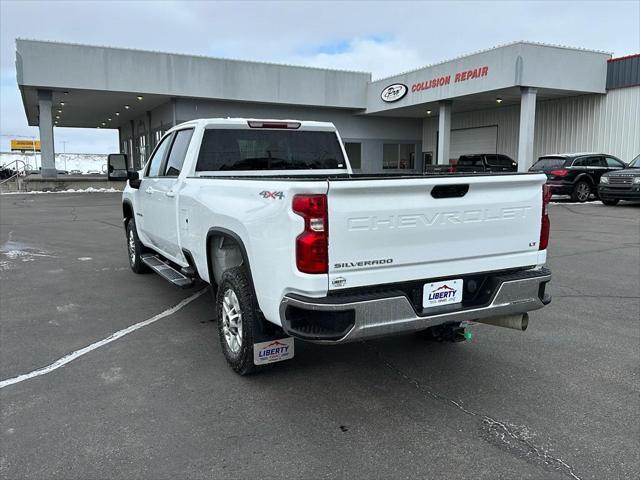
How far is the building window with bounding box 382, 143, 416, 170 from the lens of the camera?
115 ft

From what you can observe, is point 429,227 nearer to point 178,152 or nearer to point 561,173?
point 178,152

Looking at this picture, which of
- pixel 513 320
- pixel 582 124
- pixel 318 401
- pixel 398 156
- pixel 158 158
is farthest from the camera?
pixel 398 156

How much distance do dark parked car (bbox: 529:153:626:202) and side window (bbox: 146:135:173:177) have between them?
51.8 feet

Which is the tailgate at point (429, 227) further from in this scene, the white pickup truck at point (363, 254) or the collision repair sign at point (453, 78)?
the collision repair sign at point (453, 78)

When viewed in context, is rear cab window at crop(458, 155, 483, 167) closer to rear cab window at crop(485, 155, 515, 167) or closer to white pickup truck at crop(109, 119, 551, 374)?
rear cab window at crop(485, 155, 515, 167)

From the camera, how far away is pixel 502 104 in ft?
93.6

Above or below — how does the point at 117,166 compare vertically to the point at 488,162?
below

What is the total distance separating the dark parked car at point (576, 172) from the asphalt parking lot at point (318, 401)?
45.8ft

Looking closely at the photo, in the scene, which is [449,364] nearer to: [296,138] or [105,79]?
[296,138]

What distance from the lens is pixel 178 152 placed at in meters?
5.84

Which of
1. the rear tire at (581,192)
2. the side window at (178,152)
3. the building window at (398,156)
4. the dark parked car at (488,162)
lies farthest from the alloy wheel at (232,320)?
the building window at (398,156)

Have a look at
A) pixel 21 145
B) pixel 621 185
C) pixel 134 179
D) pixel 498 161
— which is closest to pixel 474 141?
pixel 498 161

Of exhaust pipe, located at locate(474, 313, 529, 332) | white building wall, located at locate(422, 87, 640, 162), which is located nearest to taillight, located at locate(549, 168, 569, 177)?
white building wall, located at locate(422, 87, 640, 162)

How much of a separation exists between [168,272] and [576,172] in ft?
57.0
